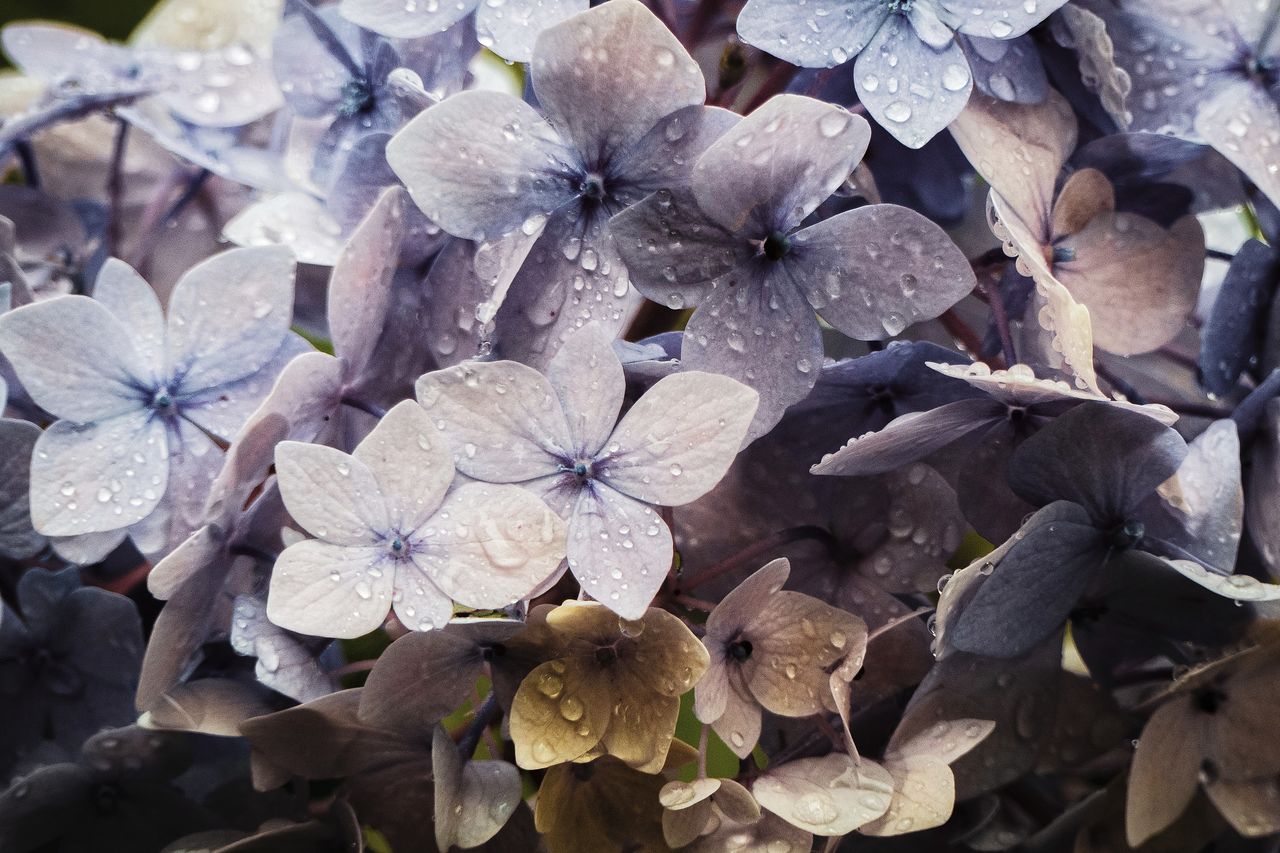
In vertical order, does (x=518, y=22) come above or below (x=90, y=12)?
above

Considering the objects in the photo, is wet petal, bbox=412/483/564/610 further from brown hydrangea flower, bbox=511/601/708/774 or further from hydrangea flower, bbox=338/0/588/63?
hydrangea flower, bbox=338/0/588/63

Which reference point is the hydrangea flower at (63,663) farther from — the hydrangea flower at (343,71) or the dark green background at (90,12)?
the dark green background at (90,12)

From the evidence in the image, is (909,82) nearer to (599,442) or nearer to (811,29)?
(811,29)

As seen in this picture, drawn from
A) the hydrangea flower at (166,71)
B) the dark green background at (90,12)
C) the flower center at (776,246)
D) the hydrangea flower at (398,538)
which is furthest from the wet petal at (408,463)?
the dark green background at (90,12)

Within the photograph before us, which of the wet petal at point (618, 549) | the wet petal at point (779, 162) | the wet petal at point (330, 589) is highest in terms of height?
the wet petal at point (779, 162)

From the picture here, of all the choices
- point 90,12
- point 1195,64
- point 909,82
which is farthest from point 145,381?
point 90,12

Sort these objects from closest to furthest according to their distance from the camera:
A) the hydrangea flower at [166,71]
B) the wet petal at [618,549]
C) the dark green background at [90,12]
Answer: the wet petal at [618,549] → the hydrangea flower at [166,71] → the dark green background at [90,12]

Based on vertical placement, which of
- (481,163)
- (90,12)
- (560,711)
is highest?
(481,163)

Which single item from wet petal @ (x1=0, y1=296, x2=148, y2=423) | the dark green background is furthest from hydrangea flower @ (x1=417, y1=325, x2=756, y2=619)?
the dark green background
